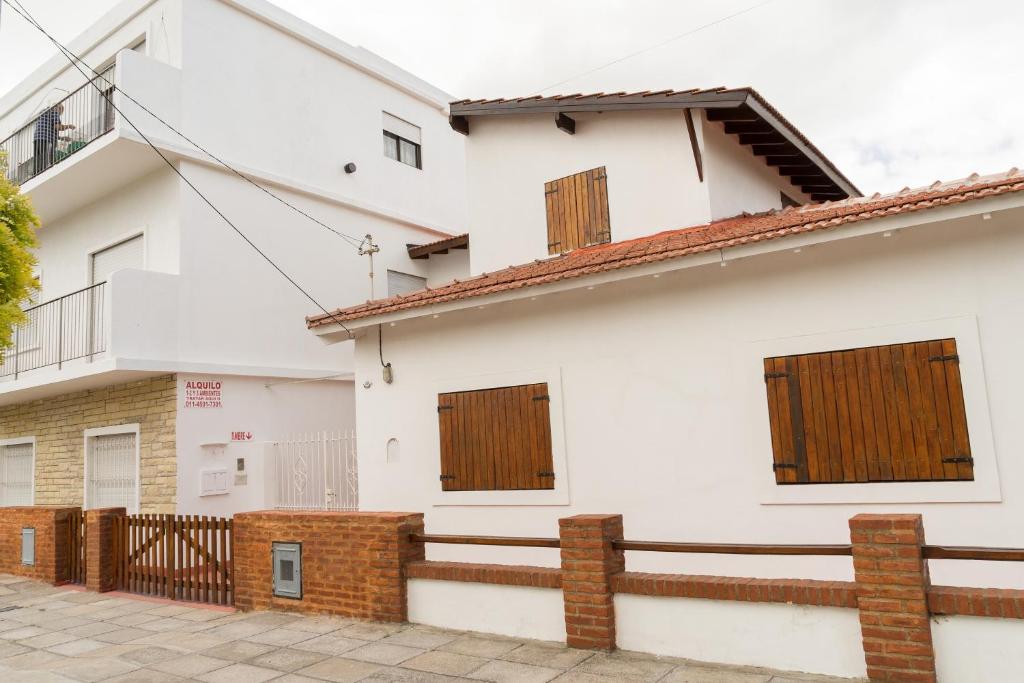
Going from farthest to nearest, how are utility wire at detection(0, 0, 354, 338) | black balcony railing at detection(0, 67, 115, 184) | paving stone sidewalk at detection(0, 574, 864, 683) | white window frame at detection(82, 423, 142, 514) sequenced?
black balcony railing at detection(0, 67, 115, 184) < white window frame at detection(82, 423, 142, 514) < utility wire at detection(0, 0, 354, 338) < paving stone sidewalk at detection(0, 574, 864, 683)

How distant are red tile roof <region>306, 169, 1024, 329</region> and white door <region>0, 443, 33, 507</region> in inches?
350

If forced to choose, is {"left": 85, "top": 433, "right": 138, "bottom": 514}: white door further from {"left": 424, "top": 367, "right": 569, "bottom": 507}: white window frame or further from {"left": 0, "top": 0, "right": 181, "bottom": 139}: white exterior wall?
{"left": 0, "top": 0, "right": 181, "bottom": 139}: white exterior wall

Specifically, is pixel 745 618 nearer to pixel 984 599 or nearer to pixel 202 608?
pixel 984 599

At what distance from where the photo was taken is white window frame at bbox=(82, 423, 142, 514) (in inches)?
473

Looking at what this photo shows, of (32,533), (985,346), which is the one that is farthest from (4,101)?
(985,346)

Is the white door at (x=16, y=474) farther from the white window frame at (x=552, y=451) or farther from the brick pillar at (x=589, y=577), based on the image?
the brick pillar at (x=589, y=577)

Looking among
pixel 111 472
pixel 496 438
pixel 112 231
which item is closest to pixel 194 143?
pixel 112 231

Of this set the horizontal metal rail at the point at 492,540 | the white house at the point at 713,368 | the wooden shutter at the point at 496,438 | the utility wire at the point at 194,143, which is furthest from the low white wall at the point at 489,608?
the utility wire at the point at 194,143

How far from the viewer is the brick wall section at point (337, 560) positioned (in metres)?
7.07

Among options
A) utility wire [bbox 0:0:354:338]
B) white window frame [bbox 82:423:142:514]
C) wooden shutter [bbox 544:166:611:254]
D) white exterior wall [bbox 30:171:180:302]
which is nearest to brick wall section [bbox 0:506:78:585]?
white window frame [bbox 82:423:142:514]

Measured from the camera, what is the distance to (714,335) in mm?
7523

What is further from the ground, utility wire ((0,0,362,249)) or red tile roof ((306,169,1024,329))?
utility wire ((0,0,362,249))

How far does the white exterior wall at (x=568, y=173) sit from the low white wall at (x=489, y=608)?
19.4 ft

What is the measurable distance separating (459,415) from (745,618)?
462cm
